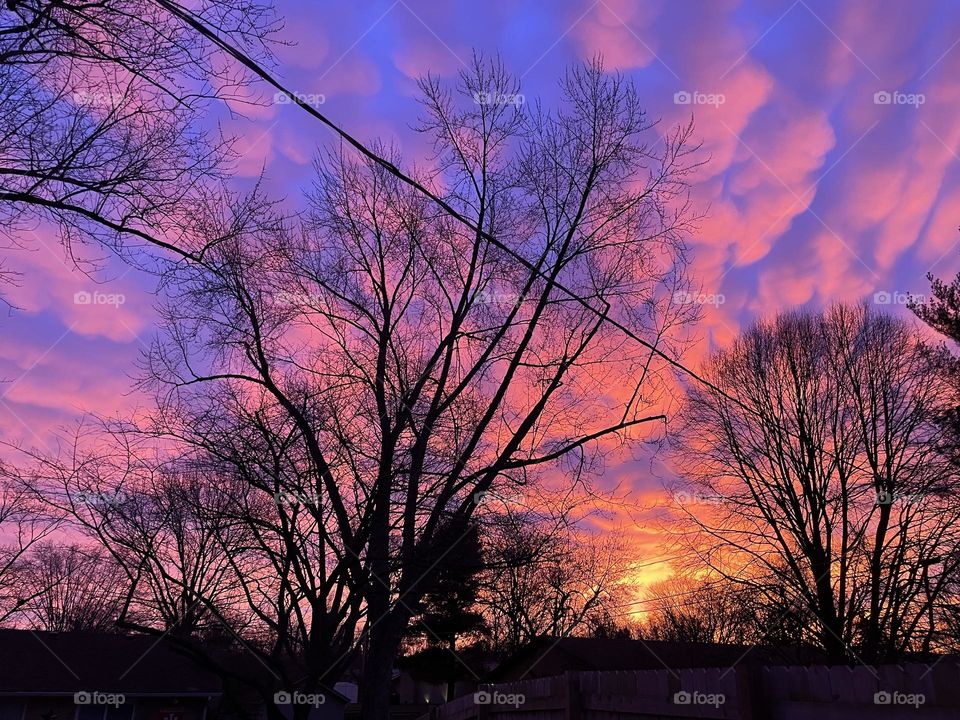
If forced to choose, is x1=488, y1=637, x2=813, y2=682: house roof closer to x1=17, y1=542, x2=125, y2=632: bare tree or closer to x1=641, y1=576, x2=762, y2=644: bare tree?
x1=641, y1=576, x2=762, y2=644: bare tree

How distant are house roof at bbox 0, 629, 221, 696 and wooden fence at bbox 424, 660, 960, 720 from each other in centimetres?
1920

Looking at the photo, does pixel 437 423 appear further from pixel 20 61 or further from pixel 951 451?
pixel 951 451

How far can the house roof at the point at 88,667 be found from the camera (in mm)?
22094

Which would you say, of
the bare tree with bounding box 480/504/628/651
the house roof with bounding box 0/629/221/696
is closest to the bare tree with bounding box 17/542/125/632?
the house roof with bounding box 0/629/221/696

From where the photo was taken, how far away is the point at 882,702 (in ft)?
10.4

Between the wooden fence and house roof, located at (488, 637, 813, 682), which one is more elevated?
the wooden fence

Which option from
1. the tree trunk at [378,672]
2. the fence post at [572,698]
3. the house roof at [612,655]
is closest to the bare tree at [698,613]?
the house roof at [612,655]

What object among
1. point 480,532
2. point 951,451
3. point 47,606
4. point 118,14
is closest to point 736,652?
point 951,451

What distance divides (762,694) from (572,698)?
2830 millimetres

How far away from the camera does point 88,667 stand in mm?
23500

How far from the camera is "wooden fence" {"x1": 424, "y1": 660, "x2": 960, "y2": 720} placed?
118 inches

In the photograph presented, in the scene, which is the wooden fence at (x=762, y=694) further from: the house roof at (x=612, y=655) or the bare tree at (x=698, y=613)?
the house roof at (x=612, y=655)

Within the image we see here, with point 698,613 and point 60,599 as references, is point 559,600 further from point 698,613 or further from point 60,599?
point 60,599

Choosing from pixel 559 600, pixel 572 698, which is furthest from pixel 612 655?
pixel 572 698
